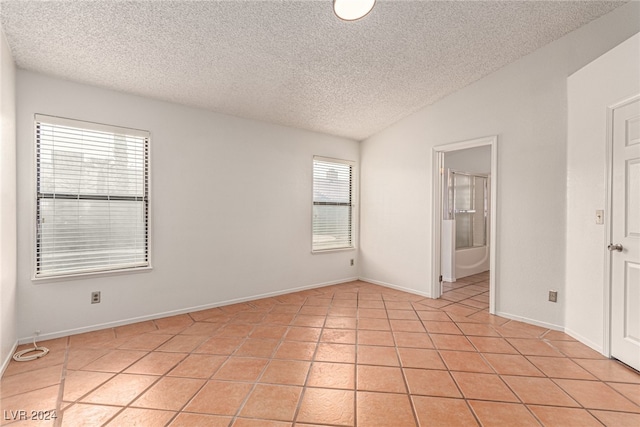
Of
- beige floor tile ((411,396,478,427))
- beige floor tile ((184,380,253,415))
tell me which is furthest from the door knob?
beige floor tile ((184,380,253,415))

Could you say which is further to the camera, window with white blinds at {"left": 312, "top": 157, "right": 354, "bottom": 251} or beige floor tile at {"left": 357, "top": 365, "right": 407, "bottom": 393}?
window with white blinds at {"left": 312, "top": 157, "right": 354, "bottom": 251}

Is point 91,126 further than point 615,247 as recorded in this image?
Yes

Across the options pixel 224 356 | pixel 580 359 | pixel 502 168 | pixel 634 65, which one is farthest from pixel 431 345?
pixel 634 65

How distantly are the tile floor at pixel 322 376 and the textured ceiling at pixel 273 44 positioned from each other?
8.31ft

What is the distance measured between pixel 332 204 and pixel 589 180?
10.6 feet

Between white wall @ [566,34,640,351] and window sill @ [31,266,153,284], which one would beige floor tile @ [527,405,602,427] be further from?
window sill @ [31,266,153,284]

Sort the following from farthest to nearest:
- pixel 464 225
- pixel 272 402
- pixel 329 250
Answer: pixel 464 225, pixel 329 250, pixel 272 402

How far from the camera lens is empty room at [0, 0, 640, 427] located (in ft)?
6.86

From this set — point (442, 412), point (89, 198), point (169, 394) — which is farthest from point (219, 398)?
point (89, 198)

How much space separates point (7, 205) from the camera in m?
2.38

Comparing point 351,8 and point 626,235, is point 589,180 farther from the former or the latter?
point 351,8

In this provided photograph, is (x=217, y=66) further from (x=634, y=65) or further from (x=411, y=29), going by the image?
(x=634, y=65)

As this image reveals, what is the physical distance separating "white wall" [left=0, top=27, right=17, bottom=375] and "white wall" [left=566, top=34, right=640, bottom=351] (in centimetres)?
474

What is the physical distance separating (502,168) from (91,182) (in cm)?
446
